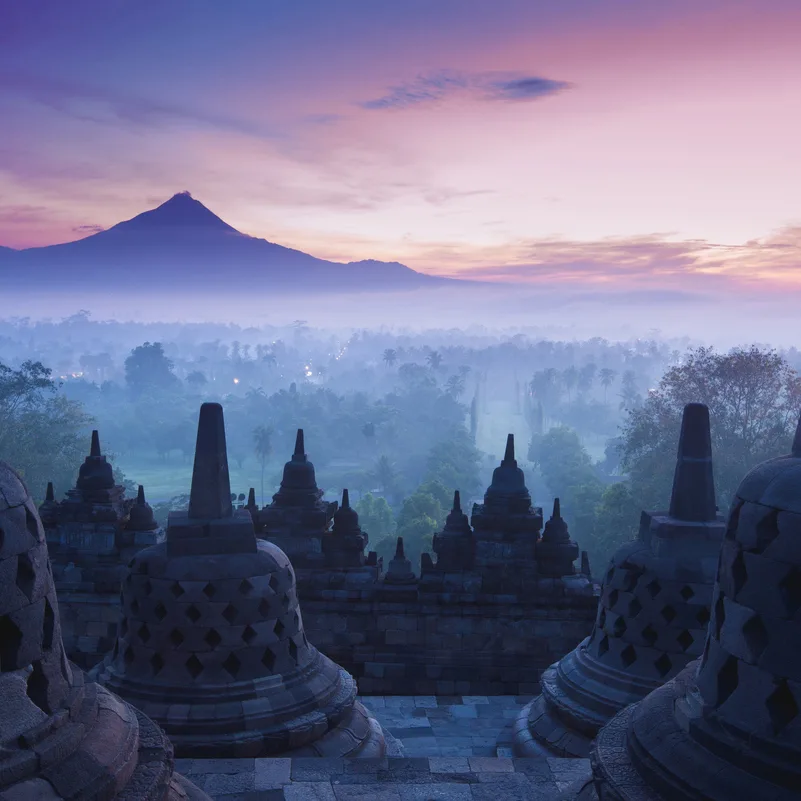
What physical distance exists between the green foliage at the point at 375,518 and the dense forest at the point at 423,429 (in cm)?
11

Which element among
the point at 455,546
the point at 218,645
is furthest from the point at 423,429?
the point at 218,645

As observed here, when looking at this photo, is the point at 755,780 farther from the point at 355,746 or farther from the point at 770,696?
the point at 355,746

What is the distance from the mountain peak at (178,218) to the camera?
178 m

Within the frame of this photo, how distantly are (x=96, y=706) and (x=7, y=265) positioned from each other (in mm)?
200971

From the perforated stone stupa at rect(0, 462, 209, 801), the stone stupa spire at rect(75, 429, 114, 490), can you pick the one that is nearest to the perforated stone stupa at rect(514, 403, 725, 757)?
the perforated stone stupa at rect(0, 462, 209, 801)

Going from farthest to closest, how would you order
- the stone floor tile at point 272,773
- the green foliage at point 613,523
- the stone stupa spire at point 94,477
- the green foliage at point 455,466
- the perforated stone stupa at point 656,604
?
the green foliage at point 455,466, the green foliage at point 613,523, the stone stupa spire at point 94,477, the perforated stone stupa at point 656,604, the stone floor tile at point 272,773

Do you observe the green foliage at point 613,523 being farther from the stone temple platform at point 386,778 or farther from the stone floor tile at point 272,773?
the stone floor tile at point 272,773

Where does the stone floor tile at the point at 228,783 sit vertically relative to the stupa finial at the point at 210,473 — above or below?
below

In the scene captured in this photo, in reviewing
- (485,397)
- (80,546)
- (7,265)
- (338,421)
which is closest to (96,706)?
(80,546)

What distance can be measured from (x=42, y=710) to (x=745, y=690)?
12.2 ft

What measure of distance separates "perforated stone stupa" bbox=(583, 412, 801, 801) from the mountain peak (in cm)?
18588

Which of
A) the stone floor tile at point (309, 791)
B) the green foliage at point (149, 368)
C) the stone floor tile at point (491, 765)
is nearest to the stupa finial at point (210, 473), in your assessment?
the stone floor tile at point (309, 791)

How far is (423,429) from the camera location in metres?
94.5

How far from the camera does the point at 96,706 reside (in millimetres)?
4562
